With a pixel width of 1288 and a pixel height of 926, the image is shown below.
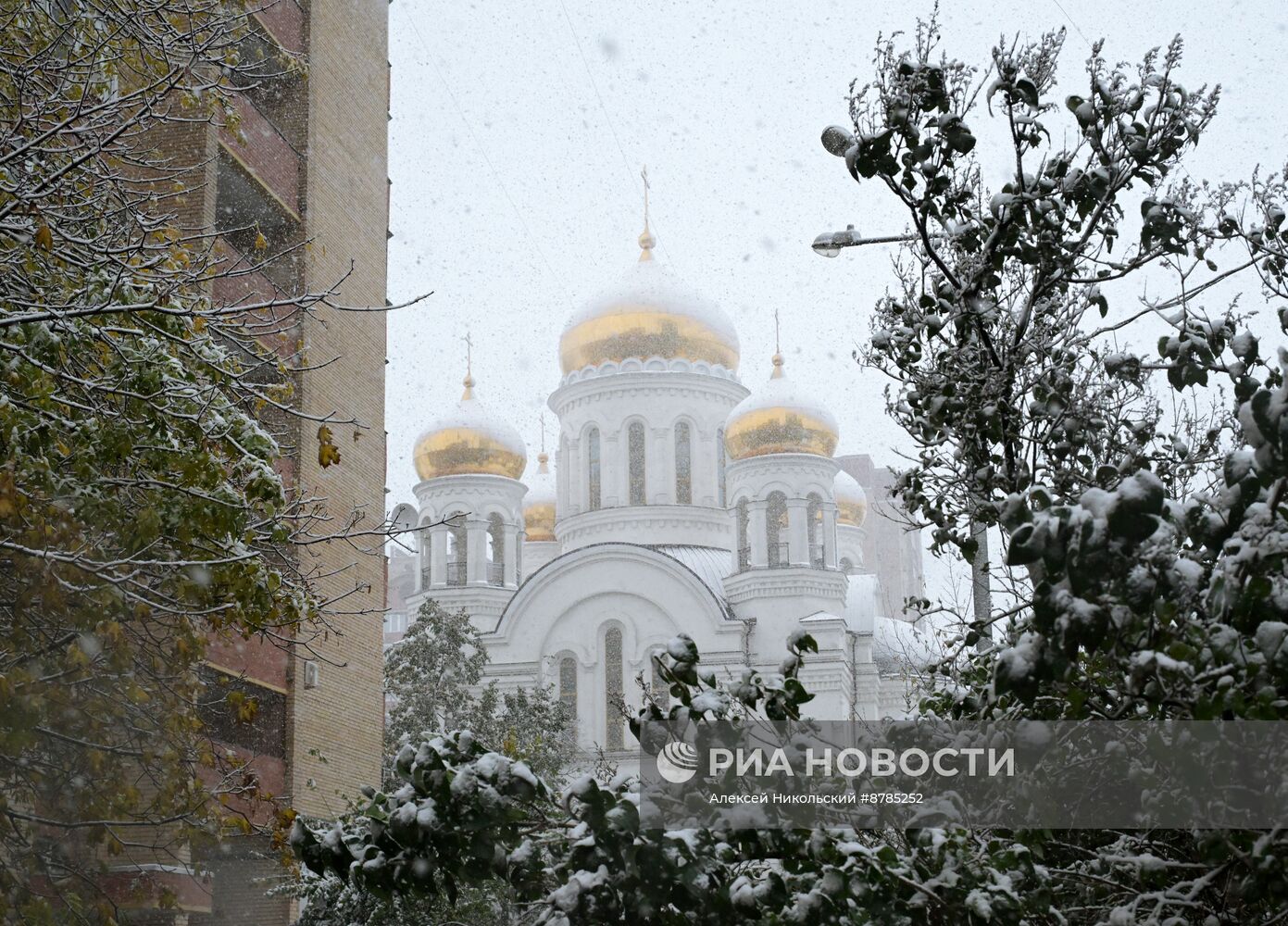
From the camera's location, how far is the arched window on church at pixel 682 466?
37.1 meters

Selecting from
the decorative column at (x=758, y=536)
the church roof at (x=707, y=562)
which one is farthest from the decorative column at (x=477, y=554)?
the decorative column at (x=758, y=536)

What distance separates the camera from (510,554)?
37.9m

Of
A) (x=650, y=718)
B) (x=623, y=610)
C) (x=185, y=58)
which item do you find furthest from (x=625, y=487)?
(x=650, y=718)

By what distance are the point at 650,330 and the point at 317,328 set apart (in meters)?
22.2

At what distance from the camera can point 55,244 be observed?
23.4 ft

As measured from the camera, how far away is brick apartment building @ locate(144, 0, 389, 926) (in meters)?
14.9

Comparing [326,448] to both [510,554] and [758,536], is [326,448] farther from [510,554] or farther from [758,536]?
[510,554]

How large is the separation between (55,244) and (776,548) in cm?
2771

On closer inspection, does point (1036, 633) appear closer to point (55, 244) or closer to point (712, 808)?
point (712, 808)

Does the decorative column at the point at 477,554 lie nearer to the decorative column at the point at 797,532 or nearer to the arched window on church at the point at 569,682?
the arched window on church at the point at 569,682

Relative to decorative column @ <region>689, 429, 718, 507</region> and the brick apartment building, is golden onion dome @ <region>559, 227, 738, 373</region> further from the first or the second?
the brick apartment building

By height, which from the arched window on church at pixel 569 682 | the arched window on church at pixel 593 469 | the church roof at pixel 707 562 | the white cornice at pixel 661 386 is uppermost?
the white cornice at pixel 661 386

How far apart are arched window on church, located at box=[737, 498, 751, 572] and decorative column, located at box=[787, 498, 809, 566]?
102cm

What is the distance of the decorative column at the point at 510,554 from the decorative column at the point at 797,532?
26.0 ft
